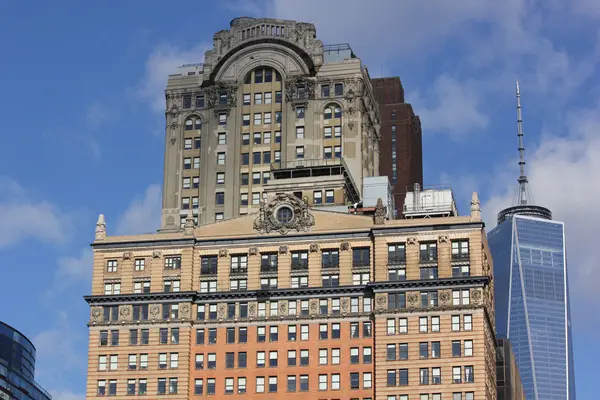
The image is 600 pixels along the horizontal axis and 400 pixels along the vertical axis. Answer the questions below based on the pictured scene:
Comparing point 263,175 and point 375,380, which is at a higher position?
point 263,175

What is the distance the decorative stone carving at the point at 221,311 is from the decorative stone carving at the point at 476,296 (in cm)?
3259

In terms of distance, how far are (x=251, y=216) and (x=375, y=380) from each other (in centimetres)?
2941

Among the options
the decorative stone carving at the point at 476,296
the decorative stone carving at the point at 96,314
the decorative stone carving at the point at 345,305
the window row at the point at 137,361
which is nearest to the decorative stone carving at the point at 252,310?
the window row at the point at 137,361

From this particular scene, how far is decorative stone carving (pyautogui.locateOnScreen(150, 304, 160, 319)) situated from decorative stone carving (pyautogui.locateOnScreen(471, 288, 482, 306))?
41617mm

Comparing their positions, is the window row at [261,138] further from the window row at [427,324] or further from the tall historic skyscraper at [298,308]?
the window row at [427,324]

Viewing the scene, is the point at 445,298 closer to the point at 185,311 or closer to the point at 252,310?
the point at 252,310

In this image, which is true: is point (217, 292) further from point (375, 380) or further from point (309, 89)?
point (309, 89)

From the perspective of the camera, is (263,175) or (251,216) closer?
(251,216)

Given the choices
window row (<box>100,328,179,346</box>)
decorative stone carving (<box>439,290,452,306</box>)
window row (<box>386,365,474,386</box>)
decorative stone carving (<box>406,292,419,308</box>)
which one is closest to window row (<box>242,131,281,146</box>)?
window row (<box>100,328,179,346</box>)

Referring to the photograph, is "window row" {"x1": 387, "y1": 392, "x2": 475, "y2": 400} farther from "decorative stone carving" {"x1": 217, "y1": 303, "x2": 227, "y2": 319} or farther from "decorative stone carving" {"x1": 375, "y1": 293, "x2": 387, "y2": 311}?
"decorative stone carving" {"x1": 217, "y1": 303, "x2": 227, "y2": 319}

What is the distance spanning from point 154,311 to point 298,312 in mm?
19418

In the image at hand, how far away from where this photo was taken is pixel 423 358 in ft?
515

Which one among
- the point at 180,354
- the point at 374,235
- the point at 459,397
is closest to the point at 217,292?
the point at 180,354

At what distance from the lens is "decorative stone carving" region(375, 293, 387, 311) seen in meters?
160
